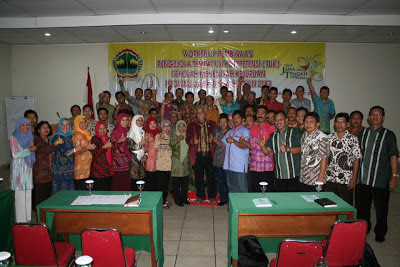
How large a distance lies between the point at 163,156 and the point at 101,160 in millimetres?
961

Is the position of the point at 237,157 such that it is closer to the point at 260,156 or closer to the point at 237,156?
the point at 237,156

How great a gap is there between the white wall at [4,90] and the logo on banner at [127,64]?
9.63 feet

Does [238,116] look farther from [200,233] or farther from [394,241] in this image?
[394,241]

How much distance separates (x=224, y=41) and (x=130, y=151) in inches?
176

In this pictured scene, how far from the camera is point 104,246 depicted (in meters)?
2.13

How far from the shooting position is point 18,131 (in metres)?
3.72

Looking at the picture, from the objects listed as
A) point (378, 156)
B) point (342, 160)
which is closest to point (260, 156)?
point (342, 160)

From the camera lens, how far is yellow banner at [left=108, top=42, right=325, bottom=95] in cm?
739

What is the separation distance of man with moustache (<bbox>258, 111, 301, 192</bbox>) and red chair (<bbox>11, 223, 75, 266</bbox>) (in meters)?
2.59

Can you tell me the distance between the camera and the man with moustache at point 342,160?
3301mm

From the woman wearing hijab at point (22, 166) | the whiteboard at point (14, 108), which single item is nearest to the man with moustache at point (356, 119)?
the woman wearing hijab at point (22, 166)

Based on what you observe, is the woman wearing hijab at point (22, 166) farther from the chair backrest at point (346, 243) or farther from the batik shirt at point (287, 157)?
the chair backrest at point (346, 243)

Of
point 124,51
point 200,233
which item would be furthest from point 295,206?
point 124,51

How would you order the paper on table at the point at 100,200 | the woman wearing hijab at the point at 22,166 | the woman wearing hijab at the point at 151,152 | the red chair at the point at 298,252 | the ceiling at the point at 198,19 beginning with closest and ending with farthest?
the red chair at the point at 298,252 < the paper on table at the point at 100,200 < the woman wearing hijab at the point at 22,166 < the woman wearing hijab at the point at 151,152 < the ceiling at the point at 198,19
